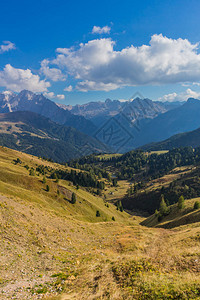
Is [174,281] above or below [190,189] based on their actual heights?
above

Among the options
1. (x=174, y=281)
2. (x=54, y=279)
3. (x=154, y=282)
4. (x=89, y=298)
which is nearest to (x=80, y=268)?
(x=54, y=279)

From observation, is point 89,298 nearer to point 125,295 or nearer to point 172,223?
point 125,295

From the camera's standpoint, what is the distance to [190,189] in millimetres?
185375

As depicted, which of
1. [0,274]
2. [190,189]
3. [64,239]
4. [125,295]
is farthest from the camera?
[190,189]

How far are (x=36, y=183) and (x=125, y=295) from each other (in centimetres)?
8253

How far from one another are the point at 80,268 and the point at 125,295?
1112cm

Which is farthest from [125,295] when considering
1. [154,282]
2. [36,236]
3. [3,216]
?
[3,216]

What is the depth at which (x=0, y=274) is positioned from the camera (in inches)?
824

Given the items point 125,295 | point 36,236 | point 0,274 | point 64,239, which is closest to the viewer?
point 125,295

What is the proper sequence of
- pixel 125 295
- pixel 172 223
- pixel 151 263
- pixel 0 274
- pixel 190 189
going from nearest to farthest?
pixel 125 295 → pixel 0 274 → pixel 151 263 → pixel 172 223 → pixel 190 189

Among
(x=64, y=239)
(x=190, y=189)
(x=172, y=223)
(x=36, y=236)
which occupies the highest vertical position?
(x=36, y=236)

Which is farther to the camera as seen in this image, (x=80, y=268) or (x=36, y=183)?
(x=36, y=183)

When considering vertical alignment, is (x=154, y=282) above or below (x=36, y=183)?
above

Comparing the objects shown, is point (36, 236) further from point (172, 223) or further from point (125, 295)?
point (172, 223)
